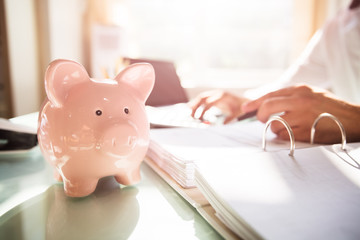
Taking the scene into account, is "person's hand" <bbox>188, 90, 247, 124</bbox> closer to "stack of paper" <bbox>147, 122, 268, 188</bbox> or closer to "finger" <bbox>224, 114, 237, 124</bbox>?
"finger" <bbox>224, 114, 237, 124</bbox>

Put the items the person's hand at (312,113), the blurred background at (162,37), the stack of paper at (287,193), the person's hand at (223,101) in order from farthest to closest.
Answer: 1. the blurred background at (162,37)
2. the person's hand at (223,101)
3. the person's hand at (312,113)
4. the stack of paper at (287,193)

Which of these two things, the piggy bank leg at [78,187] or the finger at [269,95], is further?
the finger at [269,95]

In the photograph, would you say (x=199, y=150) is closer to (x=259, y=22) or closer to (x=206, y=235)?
(x=206, y=235)

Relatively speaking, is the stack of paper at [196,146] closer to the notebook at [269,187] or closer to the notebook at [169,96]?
the notebook at [269,187]

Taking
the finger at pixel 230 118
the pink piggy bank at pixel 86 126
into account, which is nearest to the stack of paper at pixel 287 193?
the pink piggy bank at pixel 86 126

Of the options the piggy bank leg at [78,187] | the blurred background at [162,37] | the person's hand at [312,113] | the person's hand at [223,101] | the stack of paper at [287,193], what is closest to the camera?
the stack of paper at [287,193]

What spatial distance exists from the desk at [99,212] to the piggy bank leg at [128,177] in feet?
0.04

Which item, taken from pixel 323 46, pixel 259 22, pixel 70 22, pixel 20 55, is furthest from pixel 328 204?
pixel 259 22

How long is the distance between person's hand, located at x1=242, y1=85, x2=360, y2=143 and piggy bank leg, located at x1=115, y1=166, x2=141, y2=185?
0.98 feet

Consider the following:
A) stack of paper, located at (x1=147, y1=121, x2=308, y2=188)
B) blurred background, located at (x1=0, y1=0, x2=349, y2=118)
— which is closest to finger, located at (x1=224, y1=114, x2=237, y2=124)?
stack of paper, located at (x1=147, y1=121, x2=308, y2=188)

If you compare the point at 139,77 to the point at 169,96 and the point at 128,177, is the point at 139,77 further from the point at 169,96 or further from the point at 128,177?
the point at 169,96

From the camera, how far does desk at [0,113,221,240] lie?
29cm

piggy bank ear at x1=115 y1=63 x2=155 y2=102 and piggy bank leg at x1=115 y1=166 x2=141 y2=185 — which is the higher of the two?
piggy bank ear at x1=115 y1=63 x2=155 y2=102

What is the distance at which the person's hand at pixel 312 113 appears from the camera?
53cm
